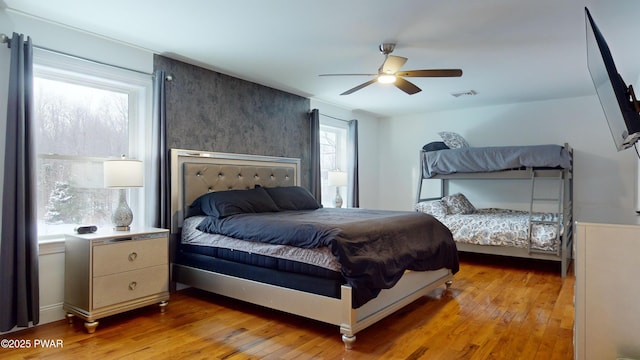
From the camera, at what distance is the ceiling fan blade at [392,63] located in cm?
299

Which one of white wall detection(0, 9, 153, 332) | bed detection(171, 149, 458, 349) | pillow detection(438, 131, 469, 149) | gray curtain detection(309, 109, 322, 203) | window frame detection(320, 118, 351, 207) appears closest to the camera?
bed detection(171, 149, 458, 349)

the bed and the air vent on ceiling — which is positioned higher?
the air vent on ceiling

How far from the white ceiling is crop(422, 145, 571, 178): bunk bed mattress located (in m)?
0.84

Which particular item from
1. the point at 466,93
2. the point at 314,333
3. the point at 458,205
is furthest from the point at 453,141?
the point at 314,333

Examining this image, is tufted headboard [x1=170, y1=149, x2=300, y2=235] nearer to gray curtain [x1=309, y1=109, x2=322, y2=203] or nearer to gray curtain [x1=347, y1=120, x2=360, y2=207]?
gray curtain [x1=309, y1=109, x2=322, y2=203]

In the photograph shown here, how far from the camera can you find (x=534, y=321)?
289 cm

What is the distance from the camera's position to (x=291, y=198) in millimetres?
4098

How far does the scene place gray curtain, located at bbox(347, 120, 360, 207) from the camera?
5.88 metres

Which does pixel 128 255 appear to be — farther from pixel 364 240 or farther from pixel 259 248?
pixel 364 240

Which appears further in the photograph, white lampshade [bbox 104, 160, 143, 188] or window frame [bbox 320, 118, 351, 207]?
window frame [bbox 320, 118, 351, 207]

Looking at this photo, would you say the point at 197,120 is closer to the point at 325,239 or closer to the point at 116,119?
the point at 116,119

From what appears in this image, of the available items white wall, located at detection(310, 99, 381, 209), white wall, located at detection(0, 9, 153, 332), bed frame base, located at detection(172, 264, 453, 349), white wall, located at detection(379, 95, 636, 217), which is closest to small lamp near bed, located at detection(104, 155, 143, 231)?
white wall, located at detection(0, 9, 153, 332)

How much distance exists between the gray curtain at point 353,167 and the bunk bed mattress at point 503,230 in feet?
4.43

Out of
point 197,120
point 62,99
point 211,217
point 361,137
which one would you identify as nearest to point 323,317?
point 211,217
